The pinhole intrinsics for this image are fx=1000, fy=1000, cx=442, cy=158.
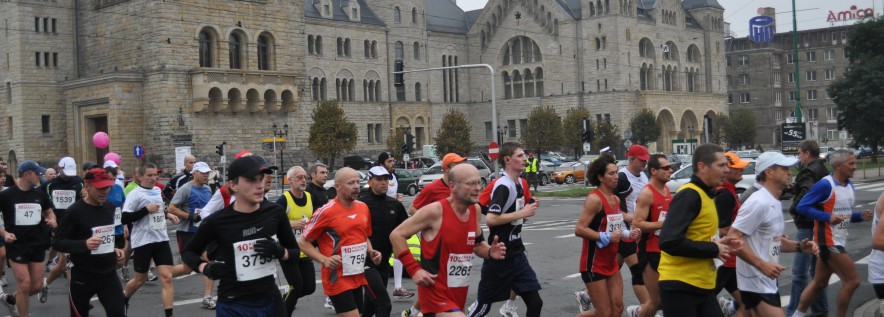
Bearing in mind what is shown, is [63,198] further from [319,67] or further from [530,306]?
[319,67]

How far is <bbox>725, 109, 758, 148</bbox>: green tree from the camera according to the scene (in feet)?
290

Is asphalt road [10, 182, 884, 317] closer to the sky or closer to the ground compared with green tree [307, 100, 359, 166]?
closer to the ground

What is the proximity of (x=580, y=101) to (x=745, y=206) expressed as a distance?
2926 inches

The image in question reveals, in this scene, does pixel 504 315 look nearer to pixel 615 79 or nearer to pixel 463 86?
pixel 615 79

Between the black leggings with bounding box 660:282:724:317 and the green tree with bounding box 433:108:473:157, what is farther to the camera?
the green tree with bounding box 433:108:473:157

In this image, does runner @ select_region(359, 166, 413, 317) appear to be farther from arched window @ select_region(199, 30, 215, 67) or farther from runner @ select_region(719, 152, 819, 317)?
arched window @ select_region(199, 30, 215, 67)

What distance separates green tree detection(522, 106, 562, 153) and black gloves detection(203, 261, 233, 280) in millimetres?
64670

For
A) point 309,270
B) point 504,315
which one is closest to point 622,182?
point 504,315

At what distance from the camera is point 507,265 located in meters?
8.48

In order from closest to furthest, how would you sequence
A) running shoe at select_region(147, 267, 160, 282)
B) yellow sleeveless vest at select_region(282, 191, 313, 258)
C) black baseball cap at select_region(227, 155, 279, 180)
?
1. black baseball cap at select_region(227, 155, 279, 180)
2. yellow sleeveless vest at select_region(282, 191, 313, 258)
3. running shoe at select_region(147, 267, 160, 282)

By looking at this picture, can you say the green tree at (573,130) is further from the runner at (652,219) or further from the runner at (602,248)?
the runner at (602,248)

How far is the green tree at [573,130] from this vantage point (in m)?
72.4

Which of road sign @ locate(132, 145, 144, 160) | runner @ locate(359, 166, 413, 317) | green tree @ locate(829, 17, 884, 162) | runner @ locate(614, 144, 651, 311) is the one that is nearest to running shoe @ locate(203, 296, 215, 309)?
runner @ locate(359, 166, 413, 317)

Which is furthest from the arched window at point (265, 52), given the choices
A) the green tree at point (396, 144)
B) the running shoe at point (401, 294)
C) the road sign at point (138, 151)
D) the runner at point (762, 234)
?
the runner at point (762, 234)
